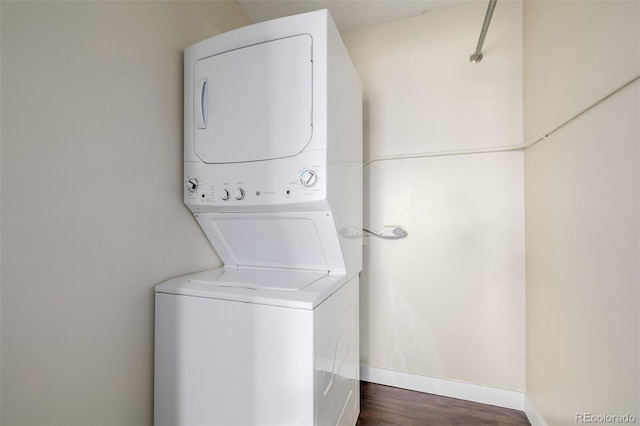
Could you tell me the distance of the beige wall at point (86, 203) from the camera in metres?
0.78

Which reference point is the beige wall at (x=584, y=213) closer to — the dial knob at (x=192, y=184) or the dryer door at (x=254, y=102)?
the dryer door at (x=254, y=102)

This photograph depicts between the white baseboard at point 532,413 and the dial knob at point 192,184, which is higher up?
the dial knob at point 192,184

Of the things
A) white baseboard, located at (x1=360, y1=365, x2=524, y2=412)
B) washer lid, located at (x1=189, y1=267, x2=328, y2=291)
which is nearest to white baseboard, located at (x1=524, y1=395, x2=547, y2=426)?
white baseboard, located at (x1=360, y1=365, x2=524, y2=412)

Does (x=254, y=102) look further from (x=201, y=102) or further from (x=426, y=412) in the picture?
(x=426, y=412)

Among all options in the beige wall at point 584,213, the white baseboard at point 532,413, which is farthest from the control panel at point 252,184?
the white baseboard at point 532,413

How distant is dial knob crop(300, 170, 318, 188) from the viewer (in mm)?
1104

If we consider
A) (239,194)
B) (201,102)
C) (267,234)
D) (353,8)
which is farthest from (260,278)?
(353,8)

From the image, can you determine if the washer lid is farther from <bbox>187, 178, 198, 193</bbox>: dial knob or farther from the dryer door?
the dryer door

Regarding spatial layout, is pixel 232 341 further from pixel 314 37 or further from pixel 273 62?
pixel 314 37

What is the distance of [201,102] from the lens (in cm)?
128

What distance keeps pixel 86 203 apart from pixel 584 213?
1.89 metres

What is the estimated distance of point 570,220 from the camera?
1142mm

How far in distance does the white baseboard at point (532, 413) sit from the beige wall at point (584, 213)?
0.04 metres

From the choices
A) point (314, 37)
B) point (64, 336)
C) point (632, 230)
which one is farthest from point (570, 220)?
point (64, 336)
